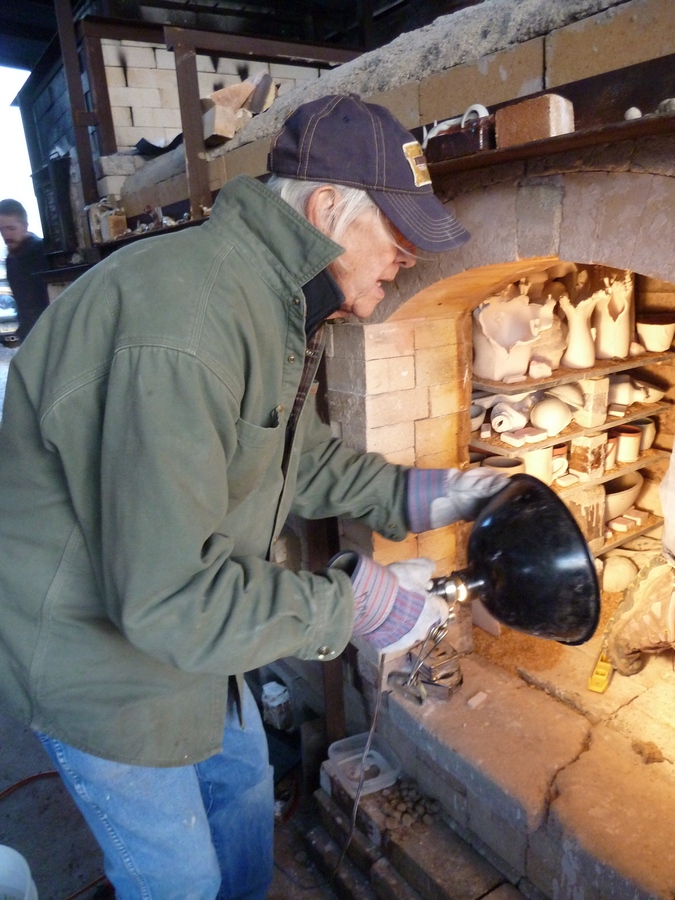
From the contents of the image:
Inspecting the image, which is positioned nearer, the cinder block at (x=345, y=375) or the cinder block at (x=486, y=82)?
the cinder block at (x=486, y=82)

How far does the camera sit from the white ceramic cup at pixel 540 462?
314 centimetres

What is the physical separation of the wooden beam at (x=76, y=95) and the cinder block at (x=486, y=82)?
3.87 meters

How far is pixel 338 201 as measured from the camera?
138 cm

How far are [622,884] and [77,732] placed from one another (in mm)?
1665

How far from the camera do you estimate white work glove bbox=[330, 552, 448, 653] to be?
154cm

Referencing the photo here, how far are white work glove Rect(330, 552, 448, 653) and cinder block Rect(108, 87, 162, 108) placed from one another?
17.2 ft

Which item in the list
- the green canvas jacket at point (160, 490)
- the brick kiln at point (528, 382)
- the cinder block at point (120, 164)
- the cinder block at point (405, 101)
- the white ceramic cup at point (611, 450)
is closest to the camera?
the green canvas jacket at point (160, 490)

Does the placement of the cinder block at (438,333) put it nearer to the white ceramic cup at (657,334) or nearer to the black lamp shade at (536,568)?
the black lamp shade at (536,568)

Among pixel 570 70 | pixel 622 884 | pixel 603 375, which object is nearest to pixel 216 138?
pixel 570 70

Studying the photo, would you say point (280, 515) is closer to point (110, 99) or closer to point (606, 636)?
point (606, 636)

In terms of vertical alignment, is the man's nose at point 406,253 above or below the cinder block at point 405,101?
below

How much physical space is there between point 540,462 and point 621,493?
83cm

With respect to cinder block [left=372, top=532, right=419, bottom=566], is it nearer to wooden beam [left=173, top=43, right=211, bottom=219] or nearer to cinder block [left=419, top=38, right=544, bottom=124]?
cinder block [left=419, top=38, right=544, bottom=124]

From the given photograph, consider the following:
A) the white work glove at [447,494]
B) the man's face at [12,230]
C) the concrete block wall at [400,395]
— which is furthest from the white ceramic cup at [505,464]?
the man's face at [12,230]
